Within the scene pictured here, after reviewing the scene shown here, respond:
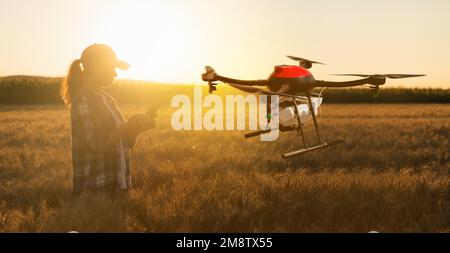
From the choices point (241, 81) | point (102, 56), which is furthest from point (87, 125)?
point (241, 81)

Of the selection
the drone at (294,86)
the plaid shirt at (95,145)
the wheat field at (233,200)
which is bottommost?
the wheat field at (233,200)

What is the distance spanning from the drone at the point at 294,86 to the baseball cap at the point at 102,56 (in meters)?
1.13

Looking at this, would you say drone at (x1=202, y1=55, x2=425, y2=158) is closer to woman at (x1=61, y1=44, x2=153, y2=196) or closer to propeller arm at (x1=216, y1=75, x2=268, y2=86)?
propeller arm at (x1=216, y1=75, x2=268, y2=86)

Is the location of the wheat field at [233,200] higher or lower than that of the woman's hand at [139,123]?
lower

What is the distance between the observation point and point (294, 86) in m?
4.63

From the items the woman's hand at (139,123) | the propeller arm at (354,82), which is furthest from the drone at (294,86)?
the woman's hand at (139,123)

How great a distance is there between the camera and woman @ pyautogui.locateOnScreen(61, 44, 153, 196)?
5668 mm

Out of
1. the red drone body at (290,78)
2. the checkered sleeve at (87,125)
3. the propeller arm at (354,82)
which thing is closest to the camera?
the red drone body at (290,78)

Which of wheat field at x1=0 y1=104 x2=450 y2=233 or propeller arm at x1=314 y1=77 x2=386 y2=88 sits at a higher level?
propeller arm at x1=314 y1=77 x2=386 y2=88

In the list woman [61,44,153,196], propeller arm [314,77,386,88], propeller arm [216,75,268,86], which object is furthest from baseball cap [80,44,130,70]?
propeller arm [314,77,386,88]

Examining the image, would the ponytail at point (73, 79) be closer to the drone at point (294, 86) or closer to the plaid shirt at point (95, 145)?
the plaid shirt at point (95, 145)

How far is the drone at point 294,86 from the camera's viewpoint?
4637 mm
